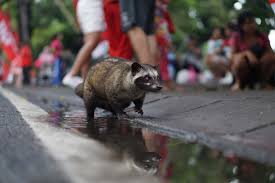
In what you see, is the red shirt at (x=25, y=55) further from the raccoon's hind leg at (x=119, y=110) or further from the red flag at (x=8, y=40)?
the raccoon's hind leg at (x=119, y=110)

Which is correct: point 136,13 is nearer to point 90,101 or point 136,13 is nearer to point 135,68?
point 90,101

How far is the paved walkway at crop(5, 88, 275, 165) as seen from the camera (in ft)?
11.0

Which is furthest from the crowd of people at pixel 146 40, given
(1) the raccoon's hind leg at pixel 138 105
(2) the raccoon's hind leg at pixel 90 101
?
(2) the raccoon's hind leg at pixel 90 101

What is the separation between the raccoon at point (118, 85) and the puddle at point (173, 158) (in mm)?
480

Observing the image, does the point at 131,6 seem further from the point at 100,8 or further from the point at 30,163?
the point at 30,163

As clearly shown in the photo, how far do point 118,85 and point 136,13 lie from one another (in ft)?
7.69

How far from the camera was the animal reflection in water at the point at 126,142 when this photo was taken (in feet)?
9.86

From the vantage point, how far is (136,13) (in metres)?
7.19

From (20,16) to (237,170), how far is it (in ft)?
55.8

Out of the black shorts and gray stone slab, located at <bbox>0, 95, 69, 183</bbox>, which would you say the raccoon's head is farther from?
the black shorts

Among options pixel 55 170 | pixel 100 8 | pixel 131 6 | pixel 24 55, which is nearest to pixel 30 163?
pixel 55 170

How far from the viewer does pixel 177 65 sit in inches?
883

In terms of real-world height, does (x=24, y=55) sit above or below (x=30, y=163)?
below

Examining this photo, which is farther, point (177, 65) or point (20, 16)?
point (177, 65)
